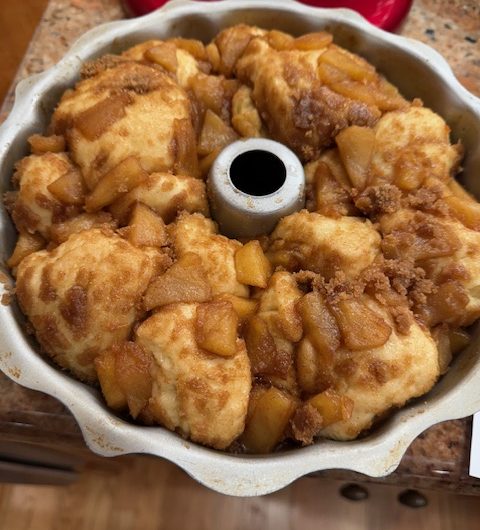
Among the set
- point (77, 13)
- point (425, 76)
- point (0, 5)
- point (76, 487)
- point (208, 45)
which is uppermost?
point (425, 76)

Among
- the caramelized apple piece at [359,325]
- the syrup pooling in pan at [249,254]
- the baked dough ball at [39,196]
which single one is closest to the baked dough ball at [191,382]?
the syrup pooling in pan at [249,254]

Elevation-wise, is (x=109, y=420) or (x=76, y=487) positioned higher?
(x=109, y=420)

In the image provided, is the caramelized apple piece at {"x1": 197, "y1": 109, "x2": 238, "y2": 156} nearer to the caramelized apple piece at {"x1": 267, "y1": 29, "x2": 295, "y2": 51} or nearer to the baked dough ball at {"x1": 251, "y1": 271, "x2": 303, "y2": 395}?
the caramelized apple piece at {"x1": 267, "y1": 29, "x2": 295, "y2": 51}

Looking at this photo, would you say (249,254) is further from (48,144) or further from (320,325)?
(48,144)

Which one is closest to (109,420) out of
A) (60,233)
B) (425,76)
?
(60,233)

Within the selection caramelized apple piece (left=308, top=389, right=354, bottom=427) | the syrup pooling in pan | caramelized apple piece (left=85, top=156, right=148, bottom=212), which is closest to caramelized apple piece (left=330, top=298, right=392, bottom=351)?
the syrup pooling in pan

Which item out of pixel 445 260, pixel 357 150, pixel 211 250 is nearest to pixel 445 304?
pixel 445 260

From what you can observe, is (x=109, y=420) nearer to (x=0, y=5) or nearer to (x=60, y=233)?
(x=60, y=233)
